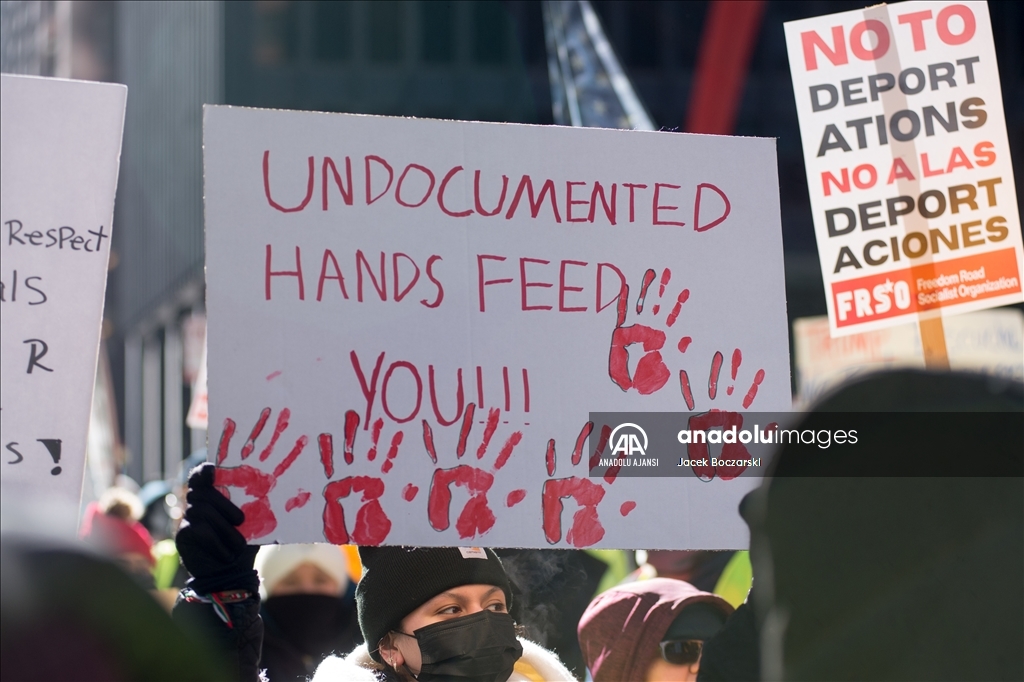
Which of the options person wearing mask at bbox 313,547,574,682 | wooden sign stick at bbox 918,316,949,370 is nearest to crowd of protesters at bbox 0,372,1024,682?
person wearing mask at bbox 313,547,574,682

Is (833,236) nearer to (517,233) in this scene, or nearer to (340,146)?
(517,233)

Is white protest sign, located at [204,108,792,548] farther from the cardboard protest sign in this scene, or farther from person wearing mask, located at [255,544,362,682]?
person wearing mask, located at [255,544,362,682]

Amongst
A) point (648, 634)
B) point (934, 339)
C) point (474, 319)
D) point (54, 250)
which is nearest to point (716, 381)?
point (474, 319)

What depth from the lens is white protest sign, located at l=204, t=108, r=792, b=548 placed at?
214 cm

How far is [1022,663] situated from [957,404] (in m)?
0.30

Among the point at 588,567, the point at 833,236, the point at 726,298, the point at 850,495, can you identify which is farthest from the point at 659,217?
the point at 588,567

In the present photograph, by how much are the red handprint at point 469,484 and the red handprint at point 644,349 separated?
9.0 inches

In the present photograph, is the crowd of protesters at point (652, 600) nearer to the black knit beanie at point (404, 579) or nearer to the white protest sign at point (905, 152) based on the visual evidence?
the black knit beanie at point (404, 579)

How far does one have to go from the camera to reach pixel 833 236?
2734 mm

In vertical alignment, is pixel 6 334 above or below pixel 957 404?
above

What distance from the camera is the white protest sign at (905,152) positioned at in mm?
2676

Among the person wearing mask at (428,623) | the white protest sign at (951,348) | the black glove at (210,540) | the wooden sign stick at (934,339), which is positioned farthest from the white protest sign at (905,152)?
the black glove at (210,540)

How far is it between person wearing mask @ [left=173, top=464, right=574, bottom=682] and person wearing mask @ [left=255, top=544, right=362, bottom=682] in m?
1.28

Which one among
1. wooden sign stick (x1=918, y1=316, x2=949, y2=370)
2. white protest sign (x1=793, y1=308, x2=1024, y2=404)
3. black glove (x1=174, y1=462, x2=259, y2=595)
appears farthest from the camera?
white protest sign (x1=793, y1=308, x2=1024, y2=404)
